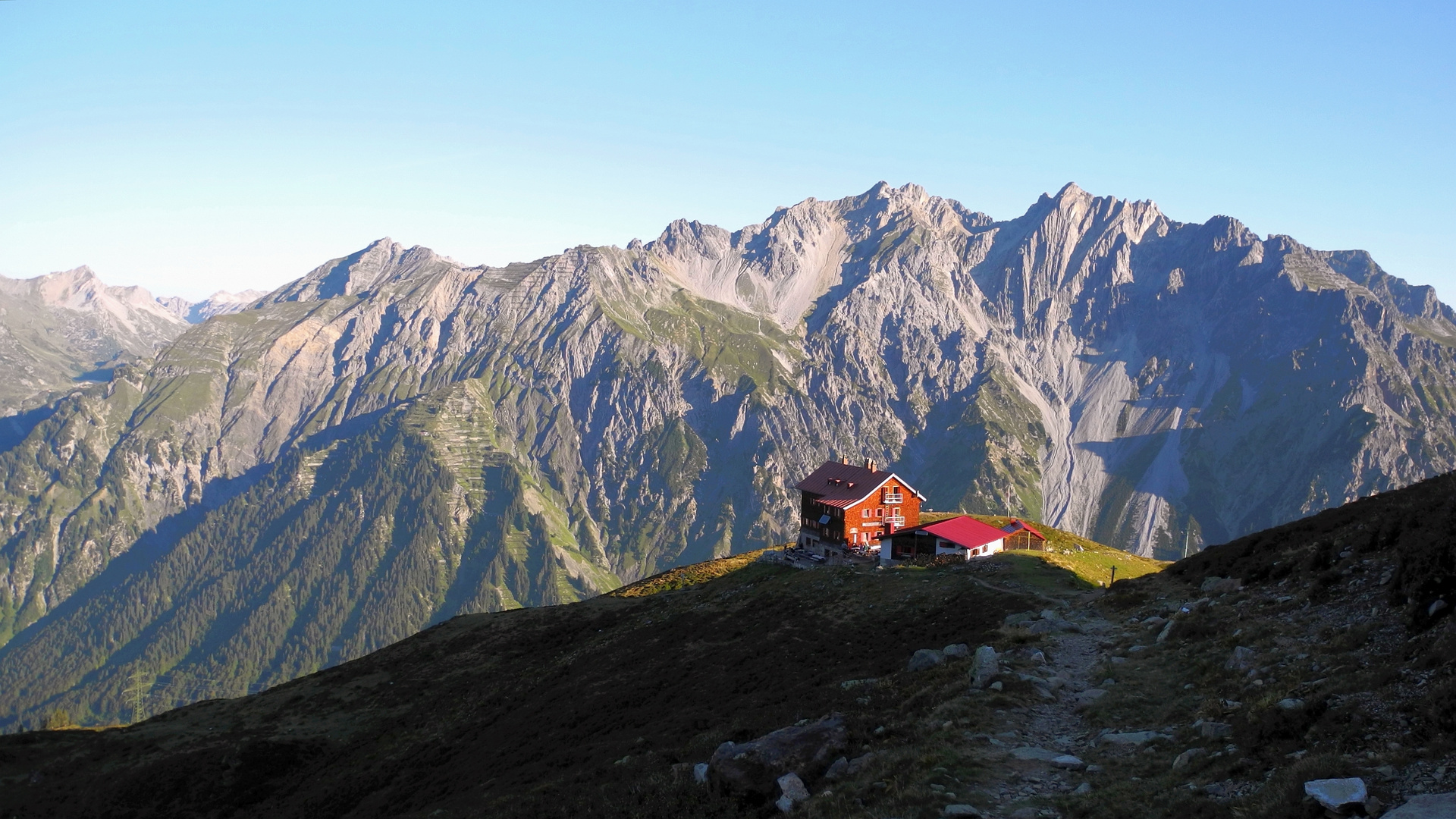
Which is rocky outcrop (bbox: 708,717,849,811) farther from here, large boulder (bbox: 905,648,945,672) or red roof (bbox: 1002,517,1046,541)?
red roof (bbox: 1002,517,1046,541)

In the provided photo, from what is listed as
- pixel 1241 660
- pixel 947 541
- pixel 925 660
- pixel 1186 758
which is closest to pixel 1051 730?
pixel 1186 758

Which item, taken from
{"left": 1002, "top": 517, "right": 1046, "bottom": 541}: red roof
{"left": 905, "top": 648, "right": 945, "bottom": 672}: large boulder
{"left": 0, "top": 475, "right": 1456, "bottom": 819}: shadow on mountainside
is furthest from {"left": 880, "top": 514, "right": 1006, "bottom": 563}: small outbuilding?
{"left": 905, "top": 648, "right": 945, "bottom": 672}: large boulder

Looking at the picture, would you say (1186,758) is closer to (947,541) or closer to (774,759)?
(774,759)

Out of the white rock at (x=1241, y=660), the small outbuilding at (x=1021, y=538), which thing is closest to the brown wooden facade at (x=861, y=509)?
the small outbuilding at (x=1021, y=538)

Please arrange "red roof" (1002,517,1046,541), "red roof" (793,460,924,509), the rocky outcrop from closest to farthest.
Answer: the rocky outcrop
"red roof" (1002,517,1046,541)
"red roof" (793,460,924,509)

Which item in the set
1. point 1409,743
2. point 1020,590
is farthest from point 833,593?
point 1409,743

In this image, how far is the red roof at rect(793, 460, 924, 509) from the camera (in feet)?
325

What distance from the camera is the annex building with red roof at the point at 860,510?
98.4 metres

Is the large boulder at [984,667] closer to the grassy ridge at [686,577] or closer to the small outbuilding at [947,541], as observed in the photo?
the small outbuilding at [947,541]

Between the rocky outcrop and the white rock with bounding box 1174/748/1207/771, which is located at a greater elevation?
the white rock with bounding box 1174/748/1207/771

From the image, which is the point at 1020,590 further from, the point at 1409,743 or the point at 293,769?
the point at 293,769

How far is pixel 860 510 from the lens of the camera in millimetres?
98938

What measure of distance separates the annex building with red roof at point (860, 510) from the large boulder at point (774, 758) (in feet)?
231

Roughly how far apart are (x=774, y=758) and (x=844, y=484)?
8101 cm
